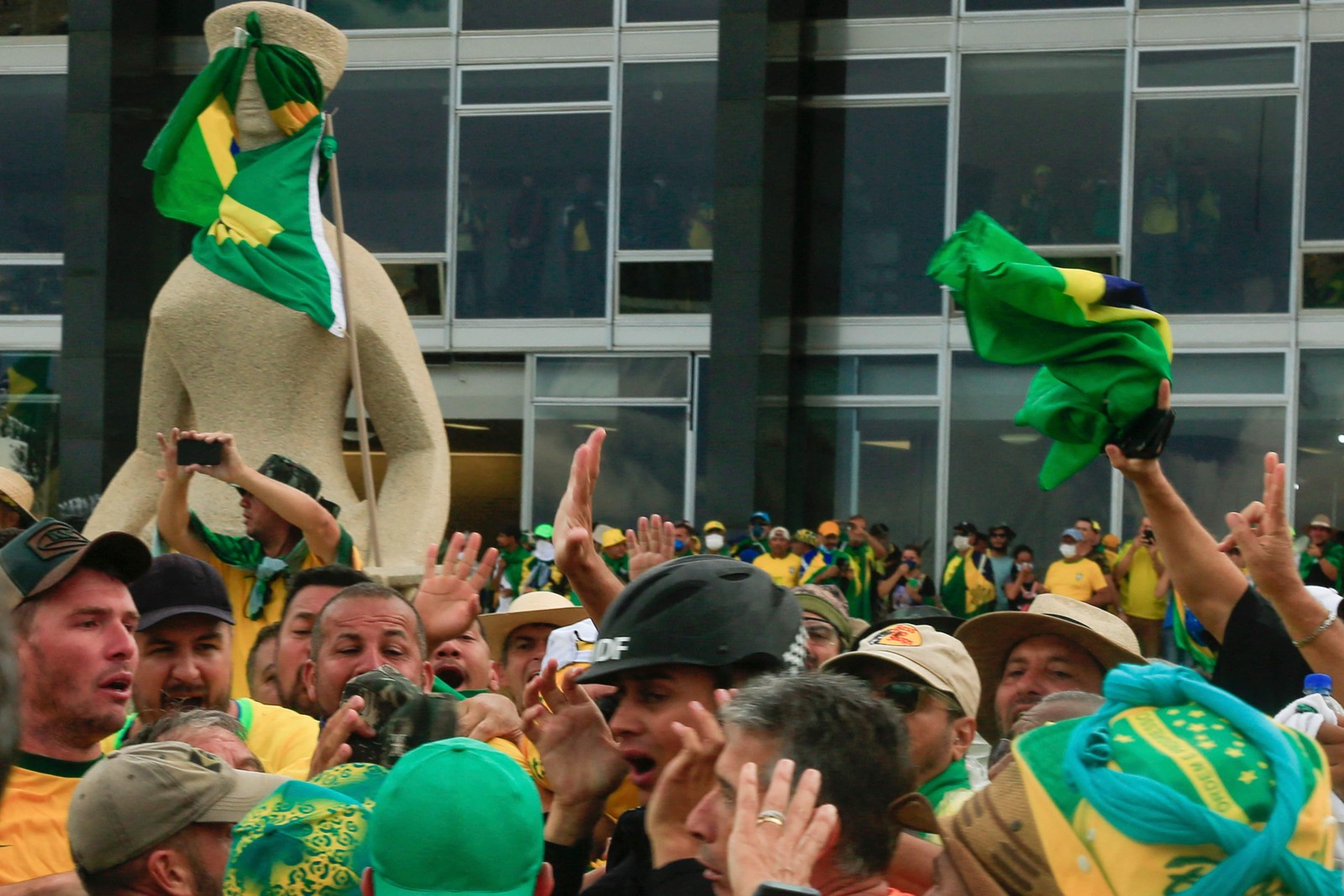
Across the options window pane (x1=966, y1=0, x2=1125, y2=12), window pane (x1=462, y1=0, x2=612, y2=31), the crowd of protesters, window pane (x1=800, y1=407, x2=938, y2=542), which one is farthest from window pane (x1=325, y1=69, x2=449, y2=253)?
the crowd of protesters

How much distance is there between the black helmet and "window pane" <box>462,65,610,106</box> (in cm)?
1781

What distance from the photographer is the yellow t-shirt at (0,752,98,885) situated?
333 centimetres

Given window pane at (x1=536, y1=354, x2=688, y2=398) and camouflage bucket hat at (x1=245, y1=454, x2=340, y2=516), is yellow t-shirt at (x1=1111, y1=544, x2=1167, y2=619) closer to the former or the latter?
window pane at (x1=536, y1=354, x2=688, y2=398)

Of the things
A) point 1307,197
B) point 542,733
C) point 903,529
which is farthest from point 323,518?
point 1307,197

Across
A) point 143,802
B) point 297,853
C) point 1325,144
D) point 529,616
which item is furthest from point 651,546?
point 1325,144

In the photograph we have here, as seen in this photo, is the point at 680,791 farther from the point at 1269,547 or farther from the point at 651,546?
the point at 651,546

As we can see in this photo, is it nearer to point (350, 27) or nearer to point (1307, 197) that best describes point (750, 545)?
point (1307, 197)

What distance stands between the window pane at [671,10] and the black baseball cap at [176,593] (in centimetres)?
1656

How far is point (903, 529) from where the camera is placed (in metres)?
19.5

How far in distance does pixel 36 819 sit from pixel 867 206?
57.6 feet

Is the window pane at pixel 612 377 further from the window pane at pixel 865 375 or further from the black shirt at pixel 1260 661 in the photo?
the black shirt at pixel 1260 661

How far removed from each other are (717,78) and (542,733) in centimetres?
1697

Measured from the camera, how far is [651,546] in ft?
15.6

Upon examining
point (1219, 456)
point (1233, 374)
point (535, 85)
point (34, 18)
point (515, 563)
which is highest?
point (34, 18)
